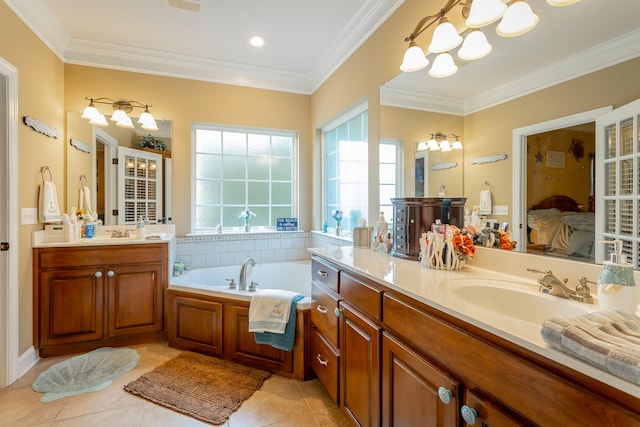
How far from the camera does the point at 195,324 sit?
2.46 m

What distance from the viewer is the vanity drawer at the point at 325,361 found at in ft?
5.61

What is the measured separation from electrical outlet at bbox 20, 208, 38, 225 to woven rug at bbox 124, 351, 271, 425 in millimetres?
1394

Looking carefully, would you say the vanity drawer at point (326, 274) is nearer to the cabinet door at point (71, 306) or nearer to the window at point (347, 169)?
the window at point (347, 169)

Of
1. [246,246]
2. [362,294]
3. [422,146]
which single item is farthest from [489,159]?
[246,246]

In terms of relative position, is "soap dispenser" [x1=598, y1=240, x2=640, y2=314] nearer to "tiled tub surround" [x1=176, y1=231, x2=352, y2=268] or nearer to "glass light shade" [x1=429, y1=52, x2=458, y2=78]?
"glass light shade" [x1=429, y1=52, x2=458, y2=78]

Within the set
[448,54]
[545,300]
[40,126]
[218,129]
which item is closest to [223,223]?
[218,129]

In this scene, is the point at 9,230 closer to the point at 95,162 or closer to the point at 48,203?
the point at 48,203

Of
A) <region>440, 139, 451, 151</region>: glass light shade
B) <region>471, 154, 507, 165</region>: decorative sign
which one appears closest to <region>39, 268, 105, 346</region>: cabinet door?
<region>440, 139, 451, 151</region>: glass light shade

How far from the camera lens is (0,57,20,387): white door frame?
200 centimetres

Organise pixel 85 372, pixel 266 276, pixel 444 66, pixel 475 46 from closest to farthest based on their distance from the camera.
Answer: pixel 475 46 < pixel 444 66 < pixel 85 372 < pixel 266 276

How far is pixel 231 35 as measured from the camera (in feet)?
8.74

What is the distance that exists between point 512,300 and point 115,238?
3049 millimetres

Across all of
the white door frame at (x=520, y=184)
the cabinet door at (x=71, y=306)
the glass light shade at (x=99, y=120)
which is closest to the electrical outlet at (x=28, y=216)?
the cabinet door at (x=71, y=306)

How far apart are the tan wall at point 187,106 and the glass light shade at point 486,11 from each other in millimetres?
2501
